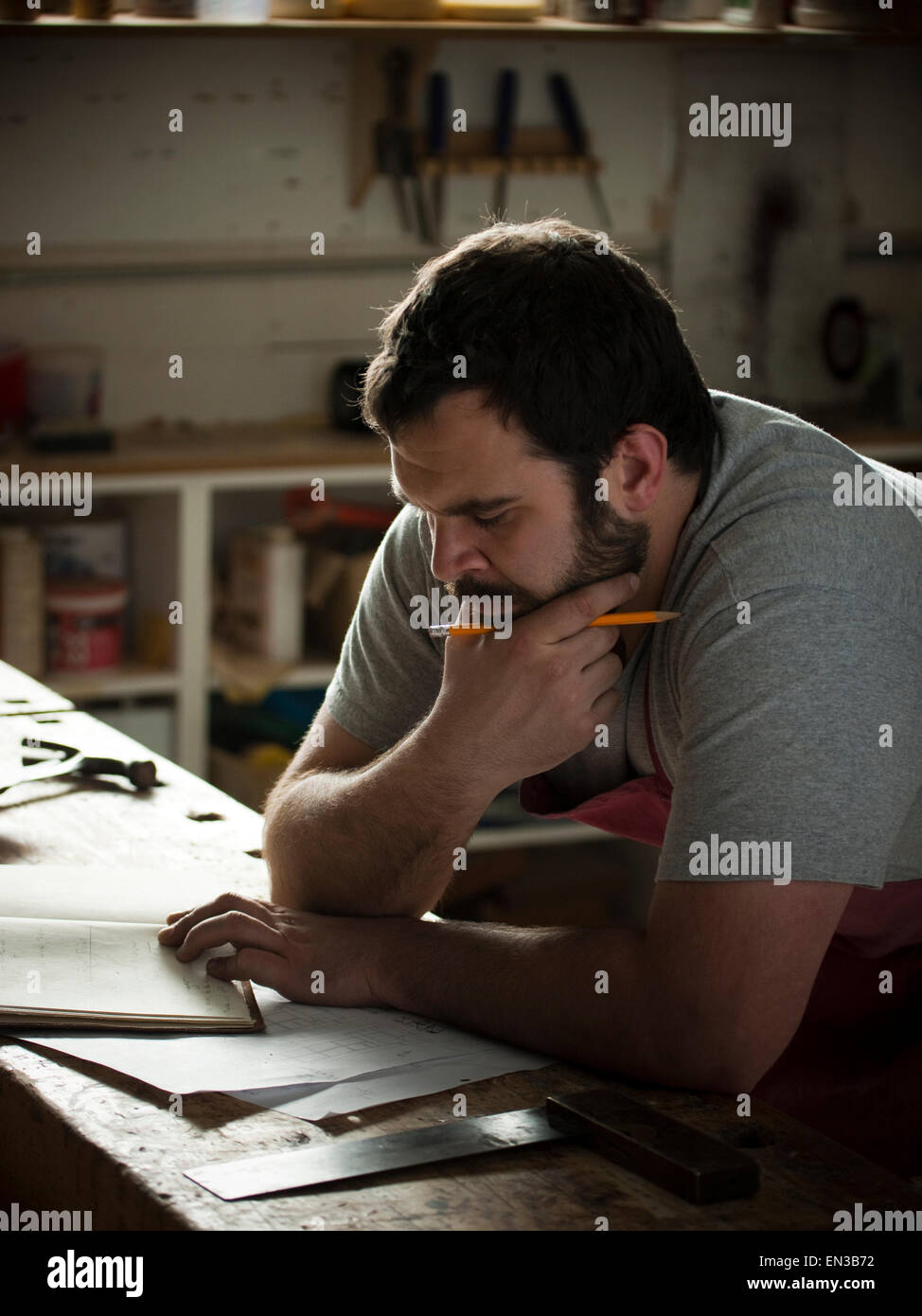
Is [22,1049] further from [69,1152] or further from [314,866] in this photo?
[314,866]

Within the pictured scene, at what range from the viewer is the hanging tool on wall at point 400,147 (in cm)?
316

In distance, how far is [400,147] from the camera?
3240mm

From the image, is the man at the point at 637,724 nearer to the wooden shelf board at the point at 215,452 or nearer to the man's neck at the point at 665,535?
the man's neck at the point at 665,535

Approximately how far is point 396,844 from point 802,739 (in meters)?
0.43

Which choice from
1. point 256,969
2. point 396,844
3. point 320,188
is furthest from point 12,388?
point 256,969

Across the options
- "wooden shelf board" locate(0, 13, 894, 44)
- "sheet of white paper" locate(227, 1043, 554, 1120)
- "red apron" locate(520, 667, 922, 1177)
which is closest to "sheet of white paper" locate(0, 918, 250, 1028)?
"sheet of white paper" locate(227, 1043, 554, 1120)

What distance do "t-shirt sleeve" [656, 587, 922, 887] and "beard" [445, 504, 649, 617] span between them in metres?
0.15

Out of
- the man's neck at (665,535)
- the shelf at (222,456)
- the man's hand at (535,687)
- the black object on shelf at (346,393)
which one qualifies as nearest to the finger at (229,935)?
the man's hand at (535,687)

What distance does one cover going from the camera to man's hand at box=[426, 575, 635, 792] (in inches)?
56.8

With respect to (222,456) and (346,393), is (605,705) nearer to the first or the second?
(222,456)

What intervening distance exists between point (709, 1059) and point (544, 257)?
2.26ft

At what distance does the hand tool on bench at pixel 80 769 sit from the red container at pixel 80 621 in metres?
1.16

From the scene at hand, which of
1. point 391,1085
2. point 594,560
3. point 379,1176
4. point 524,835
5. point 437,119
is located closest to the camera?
point 379,1176

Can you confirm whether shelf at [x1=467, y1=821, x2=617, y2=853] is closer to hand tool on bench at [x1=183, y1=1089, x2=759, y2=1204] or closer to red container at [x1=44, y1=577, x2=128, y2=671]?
red container at [x1=44, y1=577, x2=128, y2=671]
